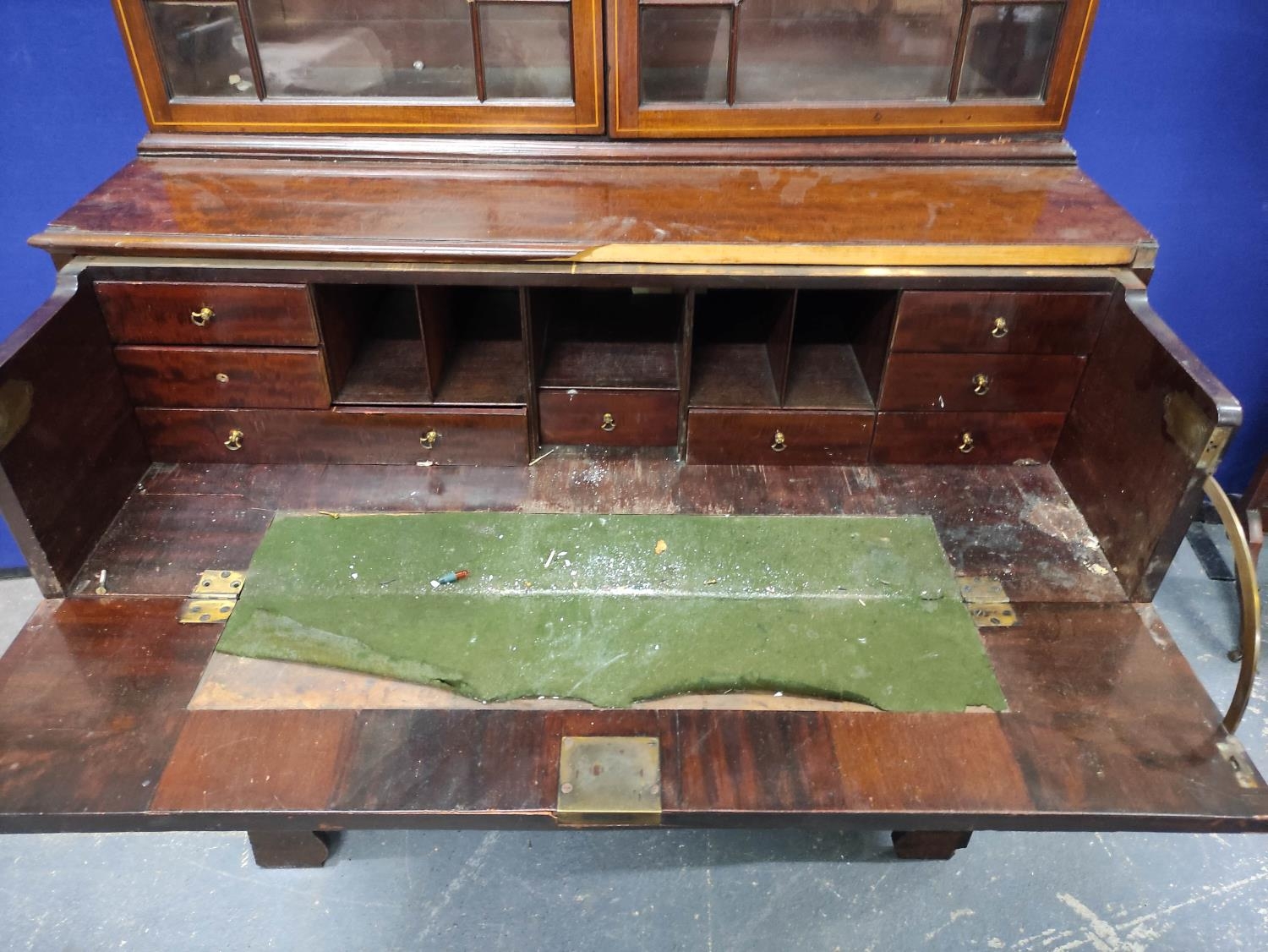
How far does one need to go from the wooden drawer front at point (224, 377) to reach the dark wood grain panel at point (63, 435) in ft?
0.13

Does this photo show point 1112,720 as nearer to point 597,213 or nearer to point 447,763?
point 447,763

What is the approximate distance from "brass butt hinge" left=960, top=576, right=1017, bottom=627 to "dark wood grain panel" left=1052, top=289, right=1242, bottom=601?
0.68 feet

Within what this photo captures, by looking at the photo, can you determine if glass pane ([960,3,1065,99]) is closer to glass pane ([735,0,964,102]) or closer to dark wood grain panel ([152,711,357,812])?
glass pane ([735,0,964,102])

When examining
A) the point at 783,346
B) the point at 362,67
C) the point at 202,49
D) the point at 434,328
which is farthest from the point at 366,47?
the point at 783,346

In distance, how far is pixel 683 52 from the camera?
5.49ft

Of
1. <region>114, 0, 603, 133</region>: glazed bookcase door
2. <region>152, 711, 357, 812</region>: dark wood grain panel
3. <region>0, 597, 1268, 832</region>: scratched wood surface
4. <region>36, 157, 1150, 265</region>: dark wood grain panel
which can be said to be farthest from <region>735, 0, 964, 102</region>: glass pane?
<region>152, 711, 357, 812</region>: dark wood grain panel

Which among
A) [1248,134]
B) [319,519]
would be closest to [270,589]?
[319,519]

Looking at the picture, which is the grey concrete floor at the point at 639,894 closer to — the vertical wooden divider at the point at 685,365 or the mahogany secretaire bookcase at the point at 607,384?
the mahogany secretaire bookcase at the point at 607,384

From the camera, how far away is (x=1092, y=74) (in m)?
2.05

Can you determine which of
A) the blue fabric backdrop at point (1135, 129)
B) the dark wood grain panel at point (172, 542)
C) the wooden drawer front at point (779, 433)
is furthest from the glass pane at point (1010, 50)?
the dark wood grain panel at point (172, 542)

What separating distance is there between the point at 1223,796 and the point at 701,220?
1.13 metres

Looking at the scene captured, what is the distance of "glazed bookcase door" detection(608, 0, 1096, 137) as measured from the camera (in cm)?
166

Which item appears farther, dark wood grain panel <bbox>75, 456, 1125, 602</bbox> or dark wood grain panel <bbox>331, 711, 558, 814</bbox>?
dark wood grain panel <bbox>75, 456, 1125, 602</bbox>

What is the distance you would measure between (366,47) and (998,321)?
4.24 feet
